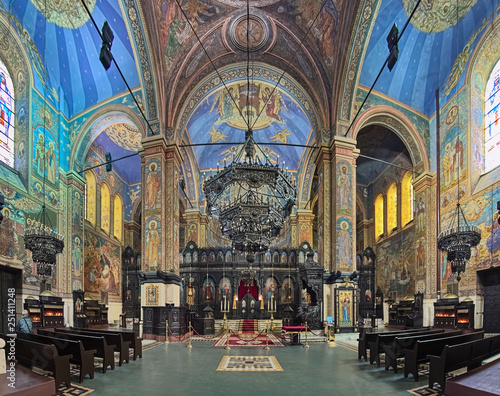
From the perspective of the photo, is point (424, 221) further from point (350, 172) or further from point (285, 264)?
point (285, 264)

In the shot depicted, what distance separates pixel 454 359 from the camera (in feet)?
20.2

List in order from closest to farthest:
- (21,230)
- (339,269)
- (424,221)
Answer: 1. (21,230)
2. (339,269)
3. (424,221)

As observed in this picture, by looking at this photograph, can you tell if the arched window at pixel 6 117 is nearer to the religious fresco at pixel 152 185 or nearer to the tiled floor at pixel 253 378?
the religious fresco at pixel 152 185

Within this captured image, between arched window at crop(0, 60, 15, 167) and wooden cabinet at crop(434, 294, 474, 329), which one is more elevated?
arched window at crop(0, 60, 15, 167)

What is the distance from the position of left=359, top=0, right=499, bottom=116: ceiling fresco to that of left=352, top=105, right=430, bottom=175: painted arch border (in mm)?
758

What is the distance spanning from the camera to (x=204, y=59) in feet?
55.8

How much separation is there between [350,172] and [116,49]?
10176mm

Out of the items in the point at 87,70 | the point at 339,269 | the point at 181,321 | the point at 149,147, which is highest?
the point at 87,70

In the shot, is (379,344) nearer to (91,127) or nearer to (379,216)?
(91,127)

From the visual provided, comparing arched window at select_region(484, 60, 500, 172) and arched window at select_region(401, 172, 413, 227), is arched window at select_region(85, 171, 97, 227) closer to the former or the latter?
arched window at select_region(401, 172, 413, 227)

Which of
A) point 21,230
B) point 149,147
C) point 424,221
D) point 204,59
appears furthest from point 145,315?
point 424,221

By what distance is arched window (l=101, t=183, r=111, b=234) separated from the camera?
24119 mm

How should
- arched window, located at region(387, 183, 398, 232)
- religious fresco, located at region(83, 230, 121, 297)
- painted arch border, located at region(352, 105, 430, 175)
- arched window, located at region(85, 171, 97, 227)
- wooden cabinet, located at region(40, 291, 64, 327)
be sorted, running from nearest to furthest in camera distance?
wooden cabinet, located at region(40, 291, 64, 327)
painted arch border, located at region(352, 105, 430, 175)
religious fresco, located at region(83, 230, 121, 297)
arched window, located at region(85, 171, 97, 227)
arched window, located at region(387, 183, 398, 232)

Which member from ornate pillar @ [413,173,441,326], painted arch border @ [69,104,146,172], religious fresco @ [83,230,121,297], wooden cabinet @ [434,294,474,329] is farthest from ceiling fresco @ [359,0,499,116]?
religious fresco @ [83,230,121,297]
